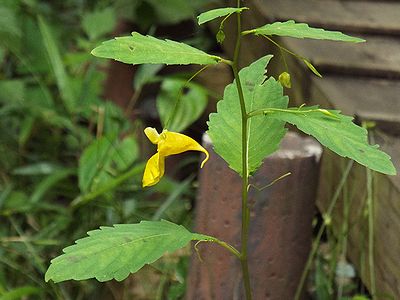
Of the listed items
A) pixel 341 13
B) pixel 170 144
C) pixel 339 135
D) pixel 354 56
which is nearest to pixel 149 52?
pixel 170 144

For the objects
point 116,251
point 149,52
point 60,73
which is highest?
point 149,52

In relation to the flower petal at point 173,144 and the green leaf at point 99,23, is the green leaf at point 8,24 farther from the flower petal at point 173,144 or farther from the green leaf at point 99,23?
the flower petal at point 173,144

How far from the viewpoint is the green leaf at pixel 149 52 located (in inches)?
57.8

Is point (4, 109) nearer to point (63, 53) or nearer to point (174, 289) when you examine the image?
point (63, 53)

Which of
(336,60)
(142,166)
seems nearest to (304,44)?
(336,60)

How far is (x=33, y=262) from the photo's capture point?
303cm

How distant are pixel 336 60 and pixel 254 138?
1186 mm

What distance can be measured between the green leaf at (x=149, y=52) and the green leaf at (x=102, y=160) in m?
1.56

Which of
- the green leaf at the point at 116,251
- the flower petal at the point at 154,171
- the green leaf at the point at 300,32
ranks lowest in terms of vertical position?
the green leaf at the point at 116,251

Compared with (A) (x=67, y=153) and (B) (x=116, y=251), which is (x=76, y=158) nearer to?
(A) (x=67, y=153)

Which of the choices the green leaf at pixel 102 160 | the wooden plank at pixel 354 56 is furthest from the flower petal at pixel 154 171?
the green leaf at pixel 102 160

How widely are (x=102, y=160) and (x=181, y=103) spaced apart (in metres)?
0.51

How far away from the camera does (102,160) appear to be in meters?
3.16

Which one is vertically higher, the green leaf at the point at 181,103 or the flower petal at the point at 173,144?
the flower petal at the point at 173,144
